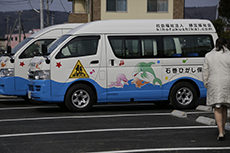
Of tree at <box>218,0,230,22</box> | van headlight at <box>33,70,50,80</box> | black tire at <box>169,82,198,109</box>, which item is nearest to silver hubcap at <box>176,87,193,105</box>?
black tire at <box>169,82,198,109</box>

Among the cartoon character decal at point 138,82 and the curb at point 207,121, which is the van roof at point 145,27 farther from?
the curb at point 207,121

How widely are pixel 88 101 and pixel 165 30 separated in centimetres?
289

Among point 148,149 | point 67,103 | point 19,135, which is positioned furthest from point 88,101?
point 148,149

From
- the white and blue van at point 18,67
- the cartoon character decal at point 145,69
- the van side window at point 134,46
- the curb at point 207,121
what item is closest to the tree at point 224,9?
the white and blue van at point 18,67

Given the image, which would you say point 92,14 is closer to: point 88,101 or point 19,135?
point 88,101

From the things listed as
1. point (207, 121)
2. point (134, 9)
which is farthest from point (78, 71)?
point (134, 9)

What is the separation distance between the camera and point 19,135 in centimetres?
874

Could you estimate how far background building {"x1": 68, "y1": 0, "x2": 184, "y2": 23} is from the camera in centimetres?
3800

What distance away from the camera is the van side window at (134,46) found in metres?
12.8

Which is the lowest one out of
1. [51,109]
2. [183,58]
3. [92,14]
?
[51,109]

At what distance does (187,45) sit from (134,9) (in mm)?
25828

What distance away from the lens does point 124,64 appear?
504 inches

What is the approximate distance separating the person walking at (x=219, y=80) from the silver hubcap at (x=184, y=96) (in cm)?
492

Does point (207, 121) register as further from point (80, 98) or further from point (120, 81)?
point (80, 98)
